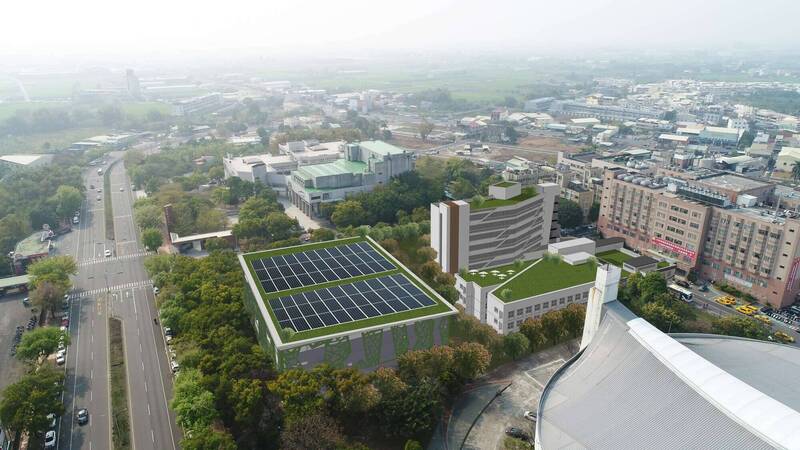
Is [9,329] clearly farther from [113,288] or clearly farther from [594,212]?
[594,212]

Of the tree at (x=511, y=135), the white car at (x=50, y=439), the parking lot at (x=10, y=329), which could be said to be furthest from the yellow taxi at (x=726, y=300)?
the tree at (x=511, y=135)

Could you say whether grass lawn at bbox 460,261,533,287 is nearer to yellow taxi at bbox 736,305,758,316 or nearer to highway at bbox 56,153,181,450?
yellow taxi at bbox 736,305,758,316

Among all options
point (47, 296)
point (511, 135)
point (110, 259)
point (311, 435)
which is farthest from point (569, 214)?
point (511, 135)

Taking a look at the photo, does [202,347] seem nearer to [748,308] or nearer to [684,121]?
[748,308]

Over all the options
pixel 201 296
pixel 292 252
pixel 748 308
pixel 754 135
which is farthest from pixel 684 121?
pixel 201 296

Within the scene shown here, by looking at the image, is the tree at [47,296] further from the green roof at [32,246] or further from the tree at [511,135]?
the tree at [511,135]
